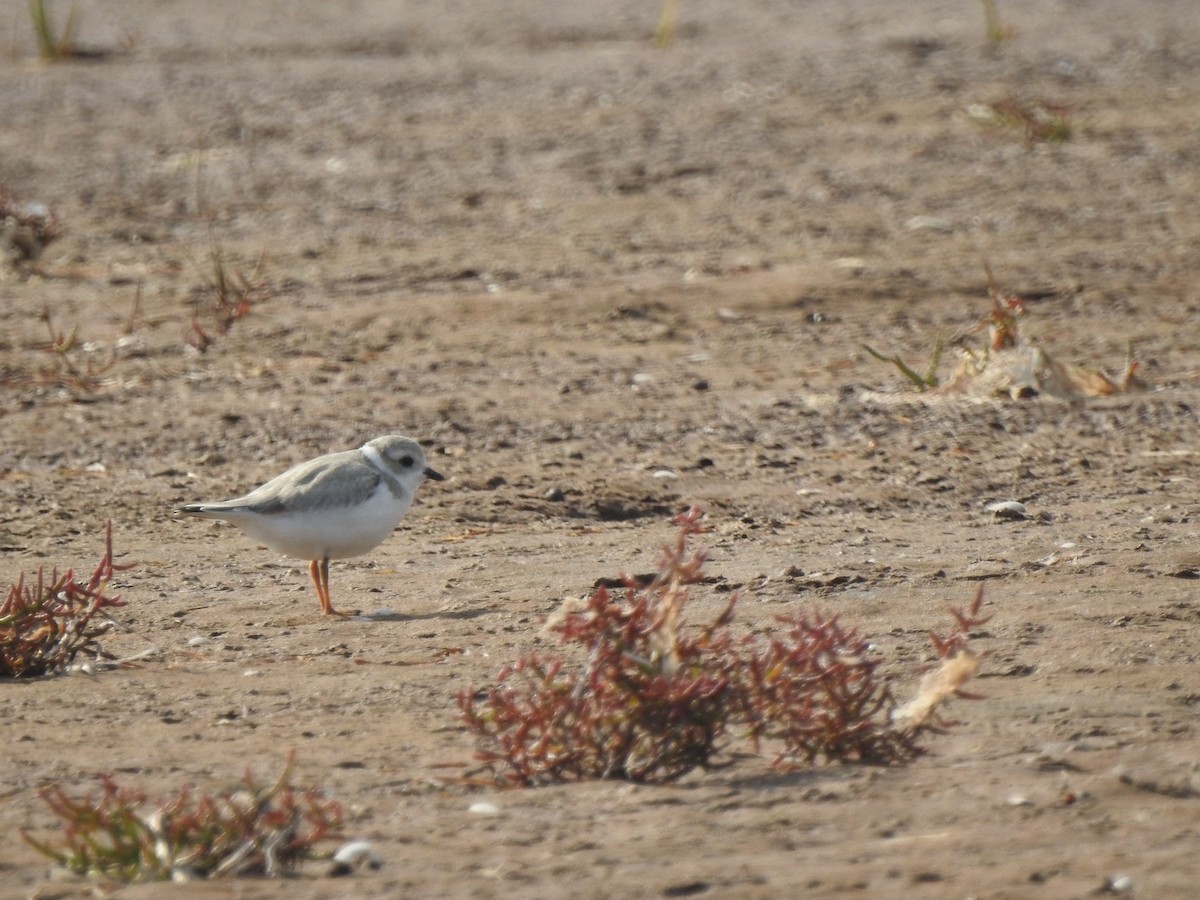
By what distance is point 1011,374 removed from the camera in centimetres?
833

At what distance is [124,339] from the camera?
9695mm

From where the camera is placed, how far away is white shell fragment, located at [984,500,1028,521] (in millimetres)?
6945

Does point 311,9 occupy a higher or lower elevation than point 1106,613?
higher

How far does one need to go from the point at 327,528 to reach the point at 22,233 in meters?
5.65

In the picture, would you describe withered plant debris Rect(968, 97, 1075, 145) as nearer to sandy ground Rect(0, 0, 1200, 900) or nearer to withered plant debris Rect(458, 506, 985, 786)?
sandy ground Rect(0, 0, 1200, 900)

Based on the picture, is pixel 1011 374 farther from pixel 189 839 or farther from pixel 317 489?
pixel 189 839

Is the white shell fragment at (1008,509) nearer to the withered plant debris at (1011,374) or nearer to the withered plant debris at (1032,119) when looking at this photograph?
the withered plant debris at (1011,374)

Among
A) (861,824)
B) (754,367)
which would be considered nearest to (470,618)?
(861,824)

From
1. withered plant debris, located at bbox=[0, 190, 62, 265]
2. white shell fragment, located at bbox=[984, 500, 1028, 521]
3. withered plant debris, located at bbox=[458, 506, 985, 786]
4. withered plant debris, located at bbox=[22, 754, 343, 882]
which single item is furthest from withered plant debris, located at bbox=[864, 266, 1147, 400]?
withered plant debris, located at bbox=[0, 190, 62, 265]

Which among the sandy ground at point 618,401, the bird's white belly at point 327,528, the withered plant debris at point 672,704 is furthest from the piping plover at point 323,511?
the withered plant debris at point 672,704

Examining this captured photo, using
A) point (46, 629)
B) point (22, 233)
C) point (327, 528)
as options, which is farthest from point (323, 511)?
point (22, 233)

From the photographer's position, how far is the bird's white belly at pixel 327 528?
19.6ft

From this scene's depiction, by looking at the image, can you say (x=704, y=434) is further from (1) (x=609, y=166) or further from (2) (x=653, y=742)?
(1) (x=609, y=166)

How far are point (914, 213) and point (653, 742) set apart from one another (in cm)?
734
